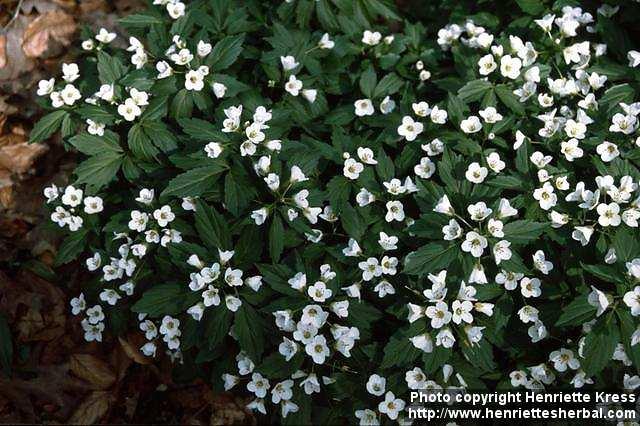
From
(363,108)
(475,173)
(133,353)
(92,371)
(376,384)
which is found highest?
(475,173)

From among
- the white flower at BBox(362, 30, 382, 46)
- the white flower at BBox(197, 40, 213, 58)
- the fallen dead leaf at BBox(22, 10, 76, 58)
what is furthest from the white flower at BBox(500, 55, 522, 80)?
the fallen dead leaf at BBox(22, 10, 76, 58)

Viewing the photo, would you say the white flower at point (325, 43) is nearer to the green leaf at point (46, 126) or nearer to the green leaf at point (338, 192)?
the green leaf at point (338, 192)

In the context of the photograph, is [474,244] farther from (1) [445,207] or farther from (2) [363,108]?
(2) [363,108]

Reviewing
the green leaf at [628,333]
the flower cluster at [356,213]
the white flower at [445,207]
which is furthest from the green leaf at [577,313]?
the white flower at [445,207]

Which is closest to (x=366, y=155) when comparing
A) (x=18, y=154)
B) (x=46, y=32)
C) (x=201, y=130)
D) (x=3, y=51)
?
(x=201, y=130)

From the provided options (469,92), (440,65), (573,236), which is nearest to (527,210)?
(573,236)

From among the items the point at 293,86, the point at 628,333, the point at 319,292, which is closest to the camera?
the point at 628,333

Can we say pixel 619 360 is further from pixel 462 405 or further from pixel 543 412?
pixel 462 405
